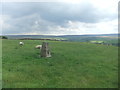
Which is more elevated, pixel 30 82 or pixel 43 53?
pixel 43 53

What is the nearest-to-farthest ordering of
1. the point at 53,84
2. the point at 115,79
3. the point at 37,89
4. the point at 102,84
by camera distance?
the point at 37,89 < the point at 53,84 < the point at 102,84 < the point at 115,79

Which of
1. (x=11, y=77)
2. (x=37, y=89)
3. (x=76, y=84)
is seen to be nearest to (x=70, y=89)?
(x=76, y=84)

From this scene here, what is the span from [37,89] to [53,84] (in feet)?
5.04

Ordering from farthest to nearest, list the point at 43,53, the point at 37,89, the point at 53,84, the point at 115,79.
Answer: the point at 43,53
the point at 115,79
the point at 53,84
the point at 37,89

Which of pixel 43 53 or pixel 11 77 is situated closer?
pixel 11 77

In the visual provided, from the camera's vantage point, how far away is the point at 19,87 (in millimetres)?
10594

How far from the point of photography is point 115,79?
45.7 feet

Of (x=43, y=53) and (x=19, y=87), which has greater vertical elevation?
(x=43, y=53)

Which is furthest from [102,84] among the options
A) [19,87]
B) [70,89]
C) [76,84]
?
[19,87]

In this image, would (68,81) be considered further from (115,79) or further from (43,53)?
(43,53)

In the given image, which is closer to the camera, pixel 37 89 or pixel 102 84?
pixel 37 89

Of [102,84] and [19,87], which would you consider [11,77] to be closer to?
[19,87]

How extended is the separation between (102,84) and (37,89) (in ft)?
18.1

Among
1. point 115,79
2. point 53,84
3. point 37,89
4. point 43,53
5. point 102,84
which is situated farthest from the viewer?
point 43,53
